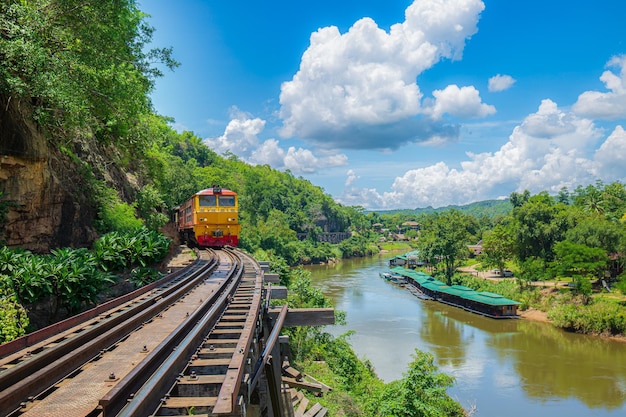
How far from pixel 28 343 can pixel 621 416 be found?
72.6 ft

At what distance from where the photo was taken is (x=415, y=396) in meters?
15.0

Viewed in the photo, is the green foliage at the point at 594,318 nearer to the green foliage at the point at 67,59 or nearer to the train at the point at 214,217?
the train at the point at 214,217

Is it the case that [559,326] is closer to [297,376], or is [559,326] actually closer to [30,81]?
[297,376]

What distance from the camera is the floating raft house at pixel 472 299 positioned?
35.6 m

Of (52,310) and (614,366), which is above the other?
(52,310)

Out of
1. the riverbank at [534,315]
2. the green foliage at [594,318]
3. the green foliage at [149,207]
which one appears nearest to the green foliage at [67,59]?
the green foliage at [149,207]

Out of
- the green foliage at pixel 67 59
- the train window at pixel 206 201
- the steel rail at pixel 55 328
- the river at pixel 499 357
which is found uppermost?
the green foliage at pixel 67 59

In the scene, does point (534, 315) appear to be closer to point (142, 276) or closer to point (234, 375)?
point (142, 276)

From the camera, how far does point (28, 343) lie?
5508 millimetres

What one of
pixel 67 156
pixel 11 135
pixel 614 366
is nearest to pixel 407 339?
pixel 614 366

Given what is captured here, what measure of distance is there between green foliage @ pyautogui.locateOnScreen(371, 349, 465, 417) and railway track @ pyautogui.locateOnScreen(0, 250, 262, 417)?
8.79 m

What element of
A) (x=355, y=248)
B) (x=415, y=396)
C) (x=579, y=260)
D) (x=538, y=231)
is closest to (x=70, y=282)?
(x=415, y=396)

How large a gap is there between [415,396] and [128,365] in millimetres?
12019

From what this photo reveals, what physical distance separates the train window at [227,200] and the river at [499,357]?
10.9 meters
